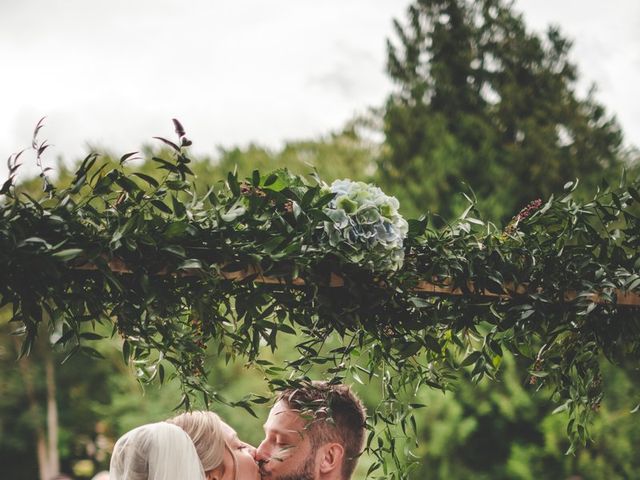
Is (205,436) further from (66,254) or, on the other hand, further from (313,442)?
(66,254)

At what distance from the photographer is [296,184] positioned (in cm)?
248

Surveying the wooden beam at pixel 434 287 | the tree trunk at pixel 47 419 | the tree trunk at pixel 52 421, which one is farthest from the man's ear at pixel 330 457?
the tree trunk at pixel 52 421

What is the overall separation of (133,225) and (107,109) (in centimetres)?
2079

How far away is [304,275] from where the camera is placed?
7.95ft

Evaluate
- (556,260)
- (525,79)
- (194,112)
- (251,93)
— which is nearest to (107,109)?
(194,112)

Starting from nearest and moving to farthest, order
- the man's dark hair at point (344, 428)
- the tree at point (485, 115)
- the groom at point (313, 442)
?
the groom at point (313, 442) → the man's dark hair at point (344, 428) → the tree at point (485, 115)

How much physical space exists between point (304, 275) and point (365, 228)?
0.83ft

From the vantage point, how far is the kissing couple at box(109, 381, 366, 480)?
2.98m

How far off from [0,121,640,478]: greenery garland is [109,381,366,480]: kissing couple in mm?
398

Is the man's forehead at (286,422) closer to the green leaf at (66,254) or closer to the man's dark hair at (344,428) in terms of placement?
the man's dark hair at (344,428)

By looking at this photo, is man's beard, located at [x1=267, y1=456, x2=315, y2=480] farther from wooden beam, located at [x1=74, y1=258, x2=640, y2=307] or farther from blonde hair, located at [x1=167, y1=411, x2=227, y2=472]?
wooden beam, located at [x1=74, y1=258, x2=640, y2=307]

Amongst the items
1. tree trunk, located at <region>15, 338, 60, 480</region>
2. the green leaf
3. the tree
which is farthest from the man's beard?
tree trunk, located at <region>15, 338, 60, 480</region>

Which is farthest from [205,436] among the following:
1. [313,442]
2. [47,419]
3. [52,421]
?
[47,419]

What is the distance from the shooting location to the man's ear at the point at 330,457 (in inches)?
135
